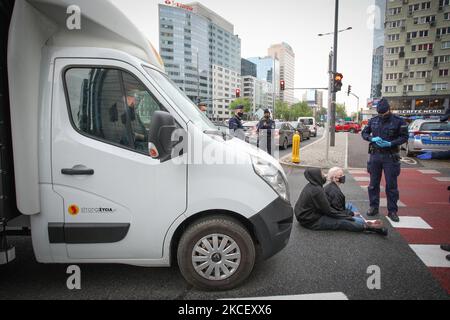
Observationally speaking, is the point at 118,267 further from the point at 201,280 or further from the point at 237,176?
the point at 237,176

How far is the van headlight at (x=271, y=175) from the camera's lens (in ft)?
9.11

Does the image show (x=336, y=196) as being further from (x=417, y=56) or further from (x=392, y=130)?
(x=417, y=56)

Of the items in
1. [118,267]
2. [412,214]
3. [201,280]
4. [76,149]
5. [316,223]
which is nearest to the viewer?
[76,149]

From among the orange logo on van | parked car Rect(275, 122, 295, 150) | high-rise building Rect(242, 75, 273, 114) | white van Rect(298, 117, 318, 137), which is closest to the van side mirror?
the orange logo on van

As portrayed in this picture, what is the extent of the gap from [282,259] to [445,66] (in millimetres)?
76402

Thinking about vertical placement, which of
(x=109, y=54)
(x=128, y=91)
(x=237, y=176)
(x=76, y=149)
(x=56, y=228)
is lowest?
(x=56, y=228)

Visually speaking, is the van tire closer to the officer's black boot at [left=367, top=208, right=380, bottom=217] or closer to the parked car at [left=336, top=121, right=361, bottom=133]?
the officer's black boot at [left=367, top=208, right=380, bottom=217]

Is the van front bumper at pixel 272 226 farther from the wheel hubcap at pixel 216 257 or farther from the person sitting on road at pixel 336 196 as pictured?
the person sitting on road at pixel 336 196

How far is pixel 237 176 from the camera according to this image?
2.67 m

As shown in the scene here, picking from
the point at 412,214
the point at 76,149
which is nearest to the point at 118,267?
the point at 76,149

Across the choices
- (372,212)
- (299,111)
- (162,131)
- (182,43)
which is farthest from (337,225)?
(299,111)

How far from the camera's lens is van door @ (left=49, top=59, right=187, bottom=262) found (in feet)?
8.54

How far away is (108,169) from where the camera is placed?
8.54 ft

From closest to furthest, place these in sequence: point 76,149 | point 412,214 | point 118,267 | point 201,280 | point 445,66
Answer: point 76,149
point 201,280
point 118,267
point 412,214
point 445,66
